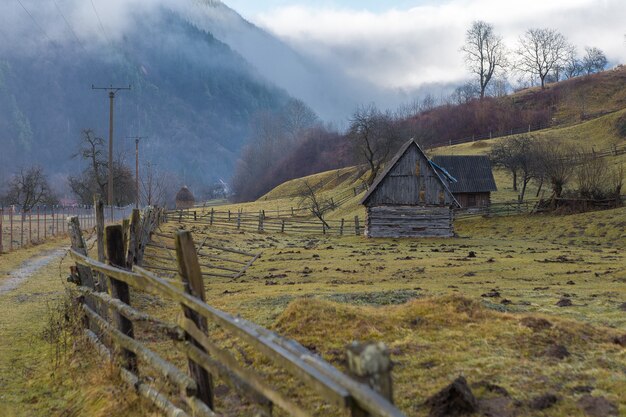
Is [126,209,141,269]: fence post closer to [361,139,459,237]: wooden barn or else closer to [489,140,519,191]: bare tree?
[361,139,459,237]: wooden barn

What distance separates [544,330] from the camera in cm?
788

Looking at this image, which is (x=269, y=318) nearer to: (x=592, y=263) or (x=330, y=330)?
(x=330, y=330)

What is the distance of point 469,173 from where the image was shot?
5981 cm

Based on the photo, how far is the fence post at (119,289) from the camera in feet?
23.0

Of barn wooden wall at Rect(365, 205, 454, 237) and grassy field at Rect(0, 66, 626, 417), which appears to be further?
barn wooden wall at Rect(365, 205, 454, 237)

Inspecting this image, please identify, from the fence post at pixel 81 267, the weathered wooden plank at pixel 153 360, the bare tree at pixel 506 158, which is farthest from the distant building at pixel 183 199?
the weathered wooden plank at pixel 153 360

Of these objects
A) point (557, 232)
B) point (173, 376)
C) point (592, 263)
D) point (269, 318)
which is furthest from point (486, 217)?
point (173, 376)

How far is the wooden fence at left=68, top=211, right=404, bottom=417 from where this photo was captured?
279cm

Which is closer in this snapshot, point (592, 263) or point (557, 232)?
point (592, 263)

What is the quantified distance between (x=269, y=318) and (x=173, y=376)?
4.08 metres

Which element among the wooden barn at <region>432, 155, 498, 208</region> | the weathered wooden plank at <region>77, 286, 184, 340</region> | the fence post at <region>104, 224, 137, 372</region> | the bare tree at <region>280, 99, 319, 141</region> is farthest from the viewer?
the bare tree at <region>280, 99, 319, 141</region>

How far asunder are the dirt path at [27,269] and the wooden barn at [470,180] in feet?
134

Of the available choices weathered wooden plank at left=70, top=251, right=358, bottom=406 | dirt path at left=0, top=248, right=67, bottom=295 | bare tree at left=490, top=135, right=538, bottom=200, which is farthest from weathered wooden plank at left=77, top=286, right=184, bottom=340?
bare tree at left=490, top=135, right=538, bottom=200

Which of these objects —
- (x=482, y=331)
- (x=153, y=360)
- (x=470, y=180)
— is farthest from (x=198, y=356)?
(x=470, y=180)
